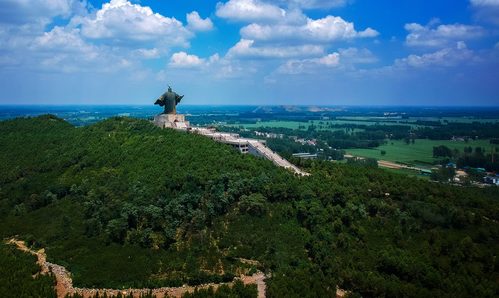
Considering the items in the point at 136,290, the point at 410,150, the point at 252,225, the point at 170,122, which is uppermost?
the point at 170,122

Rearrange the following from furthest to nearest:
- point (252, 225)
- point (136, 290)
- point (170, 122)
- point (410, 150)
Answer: point (410, 150) → point (170, 122) → point (252, 225) → point (136, 290)

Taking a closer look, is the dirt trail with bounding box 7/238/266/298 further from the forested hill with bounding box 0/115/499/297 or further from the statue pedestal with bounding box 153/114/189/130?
the statue pedestal with bounding box 153/114/189/130

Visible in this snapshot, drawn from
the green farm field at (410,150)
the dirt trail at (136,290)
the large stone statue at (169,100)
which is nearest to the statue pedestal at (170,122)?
the large stone statue at (169,100)

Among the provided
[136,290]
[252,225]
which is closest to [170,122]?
[252,225]

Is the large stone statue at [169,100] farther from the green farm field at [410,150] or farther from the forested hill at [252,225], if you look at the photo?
the green farm field at [410,150]

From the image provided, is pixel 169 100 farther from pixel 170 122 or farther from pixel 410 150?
pixel 410 150

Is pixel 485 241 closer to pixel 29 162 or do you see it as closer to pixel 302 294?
pixel 302 294

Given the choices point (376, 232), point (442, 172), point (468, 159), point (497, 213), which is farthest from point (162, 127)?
point (468, 159)
